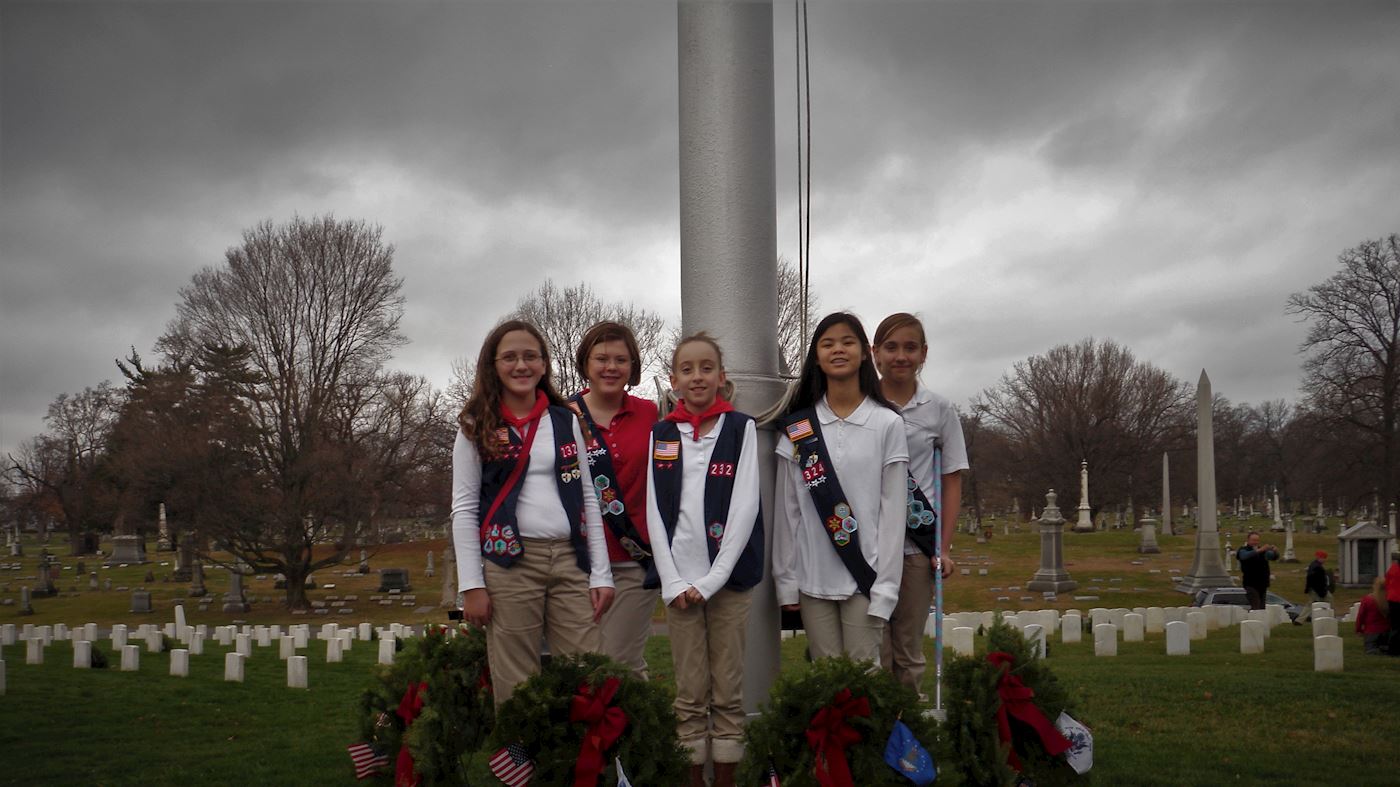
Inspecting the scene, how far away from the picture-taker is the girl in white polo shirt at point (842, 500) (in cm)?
400

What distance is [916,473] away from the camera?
4.57m

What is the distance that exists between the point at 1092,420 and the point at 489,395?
182 feet

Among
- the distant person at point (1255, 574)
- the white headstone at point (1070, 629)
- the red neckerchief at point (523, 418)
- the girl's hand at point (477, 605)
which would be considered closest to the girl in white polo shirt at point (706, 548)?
the red neckerchief at point (523, 418)

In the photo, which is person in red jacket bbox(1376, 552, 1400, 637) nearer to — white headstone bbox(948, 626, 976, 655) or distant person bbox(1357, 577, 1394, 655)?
distant person bbox(1357, 577, 1394, 655)

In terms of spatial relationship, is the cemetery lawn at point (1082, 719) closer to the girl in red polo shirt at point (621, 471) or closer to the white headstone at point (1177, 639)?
the white headstone at point (1177, 639)

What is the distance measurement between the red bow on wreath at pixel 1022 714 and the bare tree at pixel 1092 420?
5077 cm

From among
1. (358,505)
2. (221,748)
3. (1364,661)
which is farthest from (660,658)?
(358,505)

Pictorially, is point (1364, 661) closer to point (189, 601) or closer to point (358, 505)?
point (358, 505)

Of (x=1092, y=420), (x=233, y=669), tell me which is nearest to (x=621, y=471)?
(x=233, y=669)

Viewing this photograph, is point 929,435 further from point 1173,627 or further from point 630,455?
point 1173,627

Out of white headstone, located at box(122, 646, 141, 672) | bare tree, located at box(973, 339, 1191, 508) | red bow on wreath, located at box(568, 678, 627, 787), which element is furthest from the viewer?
bare tree, located at box(973, 339, 1191, 508)

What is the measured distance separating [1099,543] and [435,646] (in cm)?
3909

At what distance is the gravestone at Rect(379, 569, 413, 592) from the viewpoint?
98.1 ft

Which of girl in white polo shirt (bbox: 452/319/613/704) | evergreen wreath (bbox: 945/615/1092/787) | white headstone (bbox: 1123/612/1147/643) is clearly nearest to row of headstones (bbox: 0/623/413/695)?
girl in white polo shirt (bbox: 452/319/613/704)
